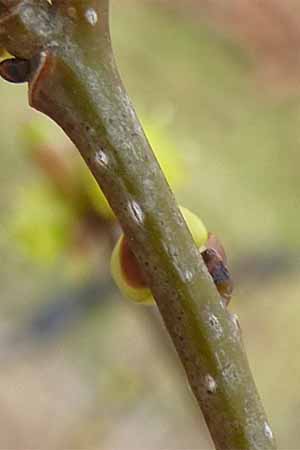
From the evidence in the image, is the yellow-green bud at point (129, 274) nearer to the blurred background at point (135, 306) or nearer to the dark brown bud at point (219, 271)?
the dark brown bud at point (219, 271)

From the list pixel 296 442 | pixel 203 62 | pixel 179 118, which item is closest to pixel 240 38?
pixel 203 62

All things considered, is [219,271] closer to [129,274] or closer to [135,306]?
[129,274]

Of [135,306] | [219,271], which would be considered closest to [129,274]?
[219,271]

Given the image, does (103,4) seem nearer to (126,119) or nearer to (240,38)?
(126,119)

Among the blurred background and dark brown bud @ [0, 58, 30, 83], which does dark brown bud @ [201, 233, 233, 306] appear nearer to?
dark brown bud @ [0, 58, 30, 83]

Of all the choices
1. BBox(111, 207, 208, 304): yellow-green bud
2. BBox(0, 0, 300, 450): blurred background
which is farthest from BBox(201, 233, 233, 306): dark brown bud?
BBox(0, 0, 300, 450): blurred background

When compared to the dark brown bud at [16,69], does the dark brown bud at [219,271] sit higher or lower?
lower

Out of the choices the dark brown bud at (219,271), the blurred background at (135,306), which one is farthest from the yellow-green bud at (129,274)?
the blurred background at (135,306)
